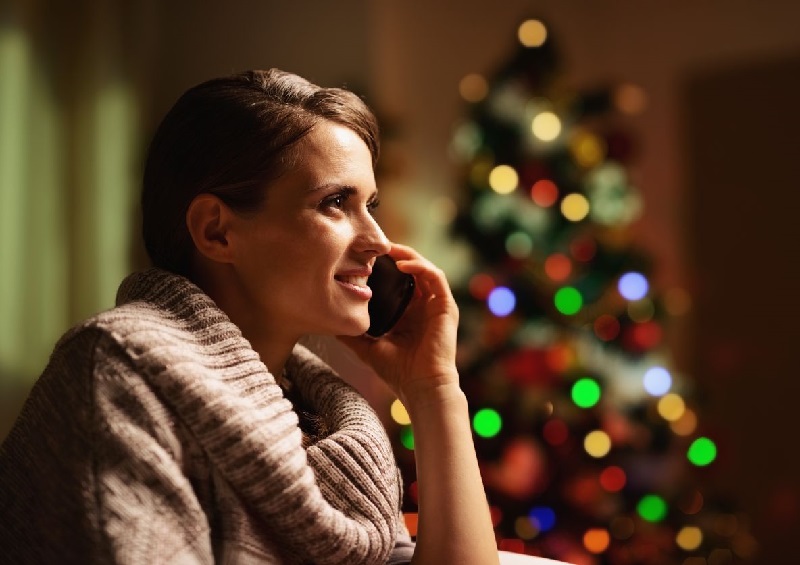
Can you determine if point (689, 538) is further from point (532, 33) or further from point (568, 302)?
point (532, 33)

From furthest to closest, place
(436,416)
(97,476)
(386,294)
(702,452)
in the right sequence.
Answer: (702,452) < (386,294) < (436,416) < (97,476)

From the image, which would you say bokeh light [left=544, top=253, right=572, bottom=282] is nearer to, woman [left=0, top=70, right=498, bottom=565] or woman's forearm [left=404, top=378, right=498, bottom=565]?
woman [left=0, top=70, right=498, bottom=565]

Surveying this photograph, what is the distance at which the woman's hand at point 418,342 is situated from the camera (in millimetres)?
1328

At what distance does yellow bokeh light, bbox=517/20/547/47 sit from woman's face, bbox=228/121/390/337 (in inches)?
66.7

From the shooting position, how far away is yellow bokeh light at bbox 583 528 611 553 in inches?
105

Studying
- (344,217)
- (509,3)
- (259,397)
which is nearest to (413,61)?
(509,3)

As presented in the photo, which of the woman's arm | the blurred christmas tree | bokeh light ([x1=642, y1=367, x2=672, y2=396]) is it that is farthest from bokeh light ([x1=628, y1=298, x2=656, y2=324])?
the woman's arm

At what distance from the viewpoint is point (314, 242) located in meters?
1.13

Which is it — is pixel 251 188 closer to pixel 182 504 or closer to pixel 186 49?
pixel 182 504

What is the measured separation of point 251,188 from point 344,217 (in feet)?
0.43

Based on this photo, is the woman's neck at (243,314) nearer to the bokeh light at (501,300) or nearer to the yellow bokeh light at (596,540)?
the bokeh light at (501,300)

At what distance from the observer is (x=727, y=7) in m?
3.76

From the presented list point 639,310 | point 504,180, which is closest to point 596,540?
point 639,310

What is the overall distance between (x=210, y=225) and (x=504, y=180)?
5.47 ft
